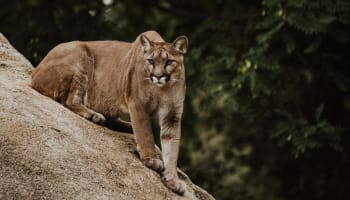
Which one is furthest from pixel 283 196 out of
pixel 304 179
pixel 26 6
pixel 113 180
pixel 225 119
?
pixel 113 180

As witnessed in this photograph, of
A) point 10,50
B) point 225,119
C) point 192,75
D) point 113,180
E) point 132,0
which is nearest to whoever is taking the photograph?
point 113,180

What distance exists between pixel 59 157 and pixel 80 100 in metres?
1.82

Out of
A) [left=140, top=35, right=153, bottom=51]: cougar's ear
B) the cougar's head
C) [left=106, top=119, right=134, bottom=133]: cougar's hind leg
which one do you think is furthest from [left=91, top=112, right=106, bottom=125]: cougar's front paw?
[left=140, top=35, right=153, bottom=51]: cougar's ear

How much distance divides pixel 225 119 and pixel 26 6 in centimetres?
458

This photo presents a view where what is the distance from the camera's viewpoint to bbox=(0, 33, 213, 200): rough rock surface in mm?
7031

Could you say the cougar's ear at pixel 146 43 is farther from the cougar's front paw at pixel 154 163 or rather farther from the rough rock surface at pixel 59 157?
the cougar's front paw at pixel 154 163

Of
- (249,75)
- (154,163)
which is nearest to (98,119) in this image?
(154,163)

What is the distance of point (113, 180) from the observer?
759 cm

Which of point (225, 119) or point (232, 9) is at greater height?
point (232, 9)

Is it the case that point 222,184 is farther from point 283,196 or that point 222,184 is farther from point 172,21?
point 172,21

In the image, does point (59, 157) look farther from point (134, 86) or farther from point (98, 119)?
point (134, 86)

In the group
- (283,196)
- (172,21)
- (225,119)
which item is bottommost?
(283,196)

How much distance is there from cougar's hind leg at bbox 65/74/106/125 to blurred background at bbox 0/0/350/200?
3.11 metres

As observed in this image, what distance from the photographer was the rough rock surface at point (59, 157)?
703 centimetres
